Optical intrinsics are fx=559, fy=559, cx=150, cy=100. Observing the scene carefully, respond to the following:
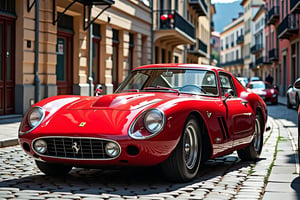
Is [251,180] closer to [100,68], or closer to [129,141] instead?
[129,141]

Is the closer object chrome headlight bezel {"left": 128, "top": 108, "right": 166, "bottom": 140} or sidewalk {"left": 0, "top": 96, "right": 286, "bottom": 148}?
chrome headlight bezel {"left": 128, "top": 108, "right": 166, "bottom": 140}

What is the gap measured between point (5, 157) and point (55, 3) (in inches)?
346

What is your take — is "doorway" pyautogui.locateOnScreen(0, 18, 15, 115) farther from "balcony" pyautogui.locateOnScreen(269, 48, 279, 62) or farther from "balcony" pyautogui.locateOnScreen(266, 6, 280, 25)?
"balcony" pyautogui.locateOnScreen(269, 48, 279, 62)

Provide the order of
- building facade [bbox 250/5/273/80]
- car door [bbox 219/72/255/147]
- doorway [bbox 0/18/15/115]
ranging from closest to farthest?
car door [bbox 219/72/255/147] < doorway [bbox 0/18/15/115] < building facade [bbox 250/5/273/80]

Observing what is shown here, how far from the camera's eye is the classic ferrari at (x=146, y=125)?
539 cm

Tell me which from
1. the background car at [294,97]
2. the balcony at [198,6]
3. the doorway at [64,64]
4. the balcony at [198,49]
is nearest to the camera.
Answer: the doorway at [64,64]

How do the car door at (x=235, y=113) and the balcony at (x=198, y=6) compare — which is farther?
the balcony at (x=198, y=6)

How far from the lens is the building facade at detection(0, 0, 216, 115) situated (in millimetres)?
14195

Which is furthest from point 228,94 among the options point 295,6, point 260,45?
point 260,45

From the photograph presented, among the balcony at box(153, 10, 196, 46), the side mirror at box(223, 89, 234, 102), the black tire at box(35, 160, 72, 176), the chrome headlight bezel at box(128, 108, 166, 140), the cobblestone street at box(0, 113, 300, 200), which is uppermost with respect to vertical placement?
the balcony at box(153, 10, 196, 46)

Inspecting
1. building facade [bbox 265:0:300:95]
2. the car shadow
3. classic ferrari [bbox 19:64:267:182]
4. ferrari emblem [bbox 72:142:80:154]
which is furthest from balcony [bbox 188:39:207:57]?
ferrari emblem [bbox 72:142:80:154]

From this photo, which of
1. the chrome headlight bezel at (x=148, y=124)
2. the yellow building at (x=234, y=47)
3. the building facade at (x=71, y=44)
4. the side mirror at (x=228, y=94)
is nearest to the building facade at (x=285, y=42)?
the building facade at (x=71, y=44)

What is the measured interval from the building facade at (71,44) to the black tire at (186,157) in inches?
342

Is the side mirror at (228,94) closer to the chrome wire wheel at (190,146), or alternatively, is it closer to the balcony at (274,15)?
the chrome wire wheel at (190,146)
